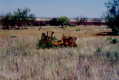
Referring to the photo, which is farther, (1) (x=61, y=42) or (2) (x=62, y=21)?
(2) (x=62, y=21)

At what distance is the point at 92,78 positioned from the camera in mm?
7086

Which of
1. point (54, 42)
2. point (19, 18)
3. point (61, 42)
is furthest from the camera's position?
point (19, 18)

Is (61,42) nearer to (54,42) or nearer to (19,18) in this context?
(54,42)

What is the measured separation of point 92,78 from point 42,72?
4.92ft

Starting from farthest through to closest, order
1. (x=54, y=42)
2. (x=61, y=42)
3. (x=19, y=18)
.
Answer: (x=19, y=18)
(x=61, y=42)
(x=54, y=42)

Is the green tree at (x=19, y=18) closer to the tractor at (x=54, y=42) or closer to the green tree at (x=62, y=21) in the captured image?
the green tree at (x=62, y=21)

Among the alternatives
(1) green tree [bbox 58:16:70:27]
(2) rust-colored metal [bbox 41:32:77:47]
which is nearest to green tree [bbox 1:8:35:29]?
(1) green tree [bbox 58:16:70:27]

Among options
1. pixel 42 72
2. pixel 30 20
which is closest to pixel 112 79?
pixel 42 72

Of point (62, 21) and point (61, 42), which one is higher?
point (61, 42)

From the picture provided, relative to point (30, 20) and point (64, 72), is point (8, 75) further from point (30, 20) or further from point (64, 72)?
point (30, 20)

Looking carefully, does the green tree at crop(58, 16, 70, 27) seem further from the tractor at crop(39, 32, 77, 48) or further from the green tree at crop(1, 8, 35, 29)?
the tractor at crop(39, 32, 77, 48)

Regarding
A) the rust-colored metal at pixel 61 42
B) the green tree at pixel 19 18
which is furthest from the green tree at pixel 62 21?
the rust-colored metal at pixel 61 42

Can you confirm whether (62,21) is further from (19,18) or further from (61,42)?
(61,42)

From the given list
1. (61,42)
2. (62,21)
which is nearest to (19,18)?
(62,21)
